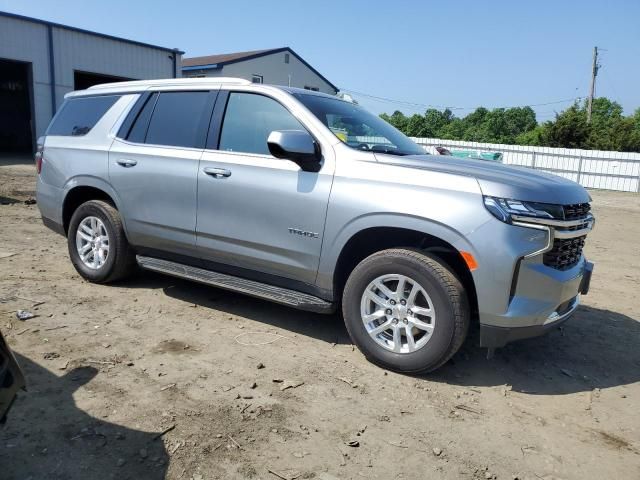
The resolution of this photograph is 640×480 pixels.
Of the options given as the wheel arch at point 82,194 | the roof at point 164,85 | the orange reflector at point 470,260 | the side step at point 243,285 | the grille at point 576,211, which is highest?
the roof at point 164,85

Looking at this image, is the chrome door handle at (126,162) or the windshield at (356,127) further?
the chrome door handle at (126,162)

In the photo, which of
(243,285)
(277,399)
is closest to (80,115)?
(243,285)

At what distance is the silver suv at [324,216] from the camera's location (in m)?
3.31

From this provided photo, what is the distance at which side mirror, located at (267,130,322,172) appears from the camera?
3680 millimetres

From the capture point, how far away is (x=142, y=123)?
4.94 m

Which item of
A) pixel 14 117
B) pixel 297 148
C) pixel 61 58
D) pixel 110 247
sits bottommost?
pixel 110 247

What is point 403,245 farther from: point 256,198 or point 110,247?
point 110,247

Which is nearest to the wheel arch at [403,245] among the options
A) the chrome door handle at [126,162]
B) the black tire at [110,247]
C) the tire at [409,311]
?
the tire at [409,311]

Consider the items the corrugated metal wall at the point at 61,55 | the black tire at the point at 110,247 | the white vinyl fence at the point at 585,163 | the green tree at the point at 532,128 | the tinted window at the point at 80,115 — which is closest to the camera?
the black tire at the point at 110,247

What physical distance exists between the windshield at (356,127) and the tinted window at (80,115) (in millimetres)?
2207

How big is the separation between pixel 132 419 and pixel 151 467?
1.51 feet

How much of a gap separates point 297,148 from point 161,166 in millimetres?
1527

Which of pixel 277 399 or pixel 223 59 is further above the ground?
pixel 223 59

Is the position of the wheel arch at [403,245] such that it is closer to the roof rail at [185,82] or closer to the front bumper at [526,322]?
the front bumper at [526,322]
